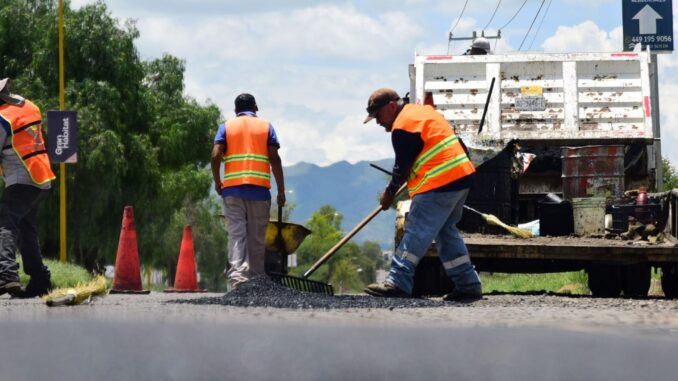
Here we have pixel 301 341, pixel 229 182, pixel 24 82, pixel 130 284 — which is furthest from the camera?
pixel 24 82

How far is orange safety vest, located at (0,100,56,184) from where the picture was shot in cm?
1008

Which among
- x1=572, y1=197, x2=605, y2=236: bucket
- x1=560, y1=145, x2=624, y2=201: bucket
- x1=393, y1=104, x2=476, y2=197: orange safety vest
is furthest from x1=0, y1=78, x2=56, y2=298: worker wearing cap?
x1=560, y1=145, x2=624, y2=201: bucket

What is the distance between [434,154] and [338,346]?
373 cm

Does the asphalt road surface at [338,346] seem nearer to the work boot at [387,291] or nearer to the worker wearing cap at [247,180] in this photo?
the work boot at [387,291]

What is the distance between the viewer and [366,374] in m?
4.68

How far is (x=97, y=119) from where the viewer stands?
3600 cm

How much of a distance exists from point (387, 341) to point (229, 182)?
200 inches

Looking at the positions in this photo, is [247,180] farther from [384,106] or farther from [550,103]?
[550,103]

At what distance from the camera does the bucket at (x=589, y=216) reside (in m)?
11.2

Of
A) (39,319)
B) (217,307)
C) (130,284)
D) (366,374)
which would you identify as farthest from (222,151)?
(366,374)

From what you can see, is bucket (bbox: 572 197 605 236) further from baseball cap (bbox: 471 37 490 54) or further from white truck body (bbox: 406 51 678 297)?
baseball cap (bbox: 471 37 490 54)

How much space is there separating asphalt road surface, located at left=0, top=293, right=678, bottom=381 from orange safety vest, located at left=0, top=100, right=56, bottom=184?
3.49m

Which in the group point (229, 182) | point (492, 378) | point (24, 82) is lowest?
point (492, 378)

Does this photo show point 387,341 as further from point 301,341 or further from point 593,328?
point 593,328
